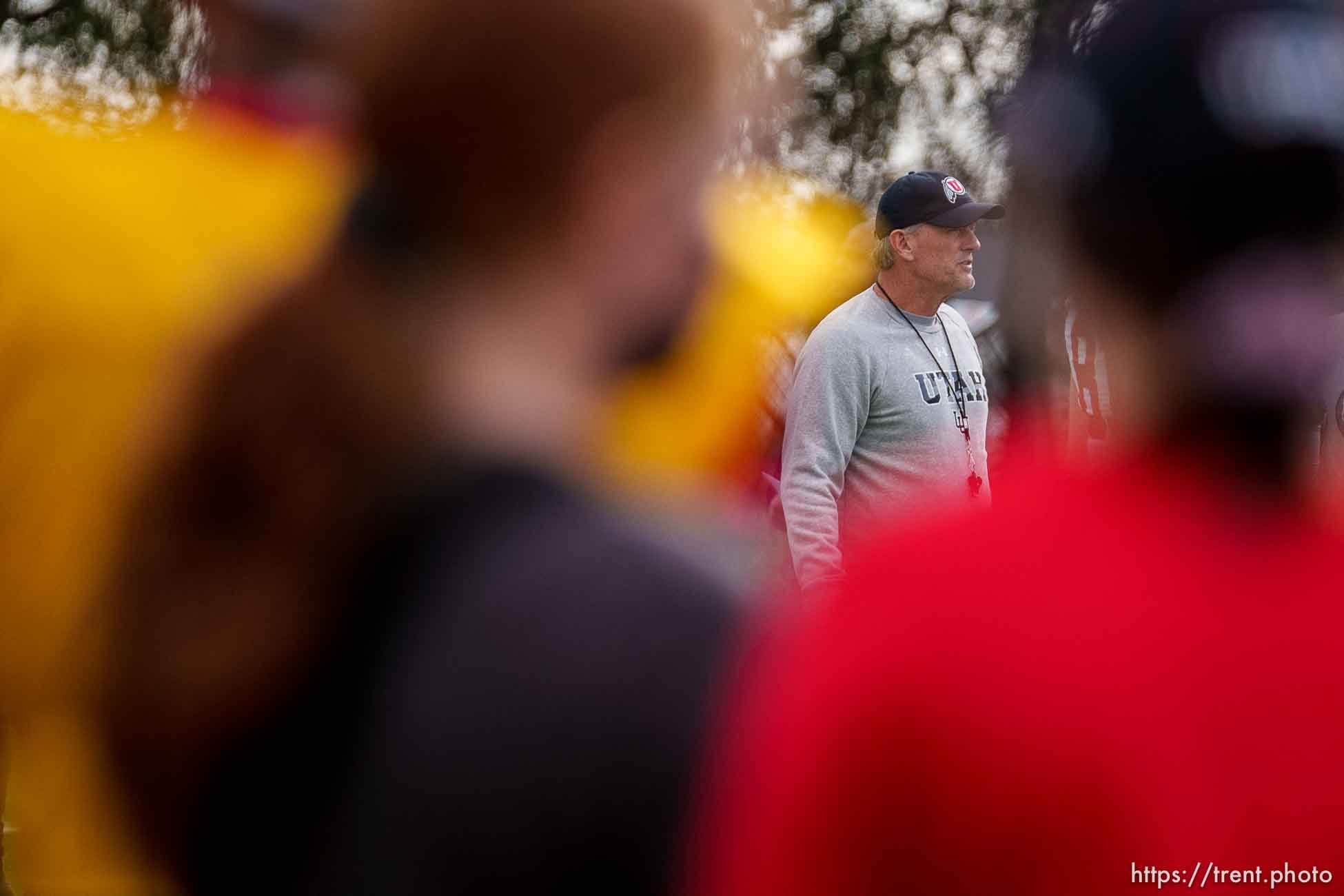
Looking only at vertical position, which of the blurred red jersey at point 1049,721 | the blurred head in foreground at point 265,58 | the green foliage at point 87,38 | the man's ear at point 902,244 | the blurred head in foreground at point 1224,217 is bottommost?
the blurred red jersey at point 1049,721

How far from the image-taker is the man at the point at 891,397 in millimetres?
3086

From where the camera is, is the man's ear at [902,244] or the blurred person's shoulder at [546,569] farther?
the man's ear at [902,244]

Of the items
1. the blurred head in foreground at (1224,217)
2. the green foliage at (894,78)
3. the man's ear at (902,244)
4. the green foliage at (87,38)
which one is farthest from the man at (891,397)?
the green foliage at (894,78)

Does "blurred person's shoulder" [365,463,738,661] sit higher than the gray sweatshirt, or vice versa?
the gray sweatshirt

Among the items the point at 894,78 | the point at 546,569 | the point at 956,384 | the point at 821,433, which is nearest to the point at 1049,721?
the point at 546,569

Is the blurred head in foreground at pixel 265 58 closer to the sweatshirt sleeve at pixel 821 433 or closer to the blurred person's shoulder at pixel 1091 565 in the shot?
the blurred person's shoulder at pixel 1091 565

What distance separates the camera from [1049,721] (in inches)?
28.8

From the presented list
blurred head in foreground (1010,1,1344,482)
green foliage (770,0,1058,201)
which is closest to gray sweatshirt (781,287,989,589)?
blurred head in foreground (1010,1,1344,482)

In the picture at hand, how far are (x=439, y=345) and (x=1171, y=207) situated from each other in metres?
0.44

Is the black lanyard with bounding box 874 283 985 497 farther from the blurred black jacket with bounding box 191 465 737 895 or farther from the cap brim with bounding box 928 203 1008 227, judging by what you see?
the blurred black jacket with bounding box 191 465 737 895

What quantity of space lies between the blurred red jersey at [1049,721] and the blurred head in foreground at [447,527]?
63 millimetres

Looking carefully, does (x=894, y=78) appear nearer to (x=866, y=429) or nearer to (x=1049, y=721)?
(x=866, y=429)

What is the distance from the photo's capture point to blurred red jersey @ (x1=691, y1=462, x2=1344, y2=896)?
2.39 feet

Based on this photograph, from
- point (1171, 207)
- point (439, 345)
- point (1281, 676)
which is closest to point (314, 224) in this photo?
point (439, 345)
